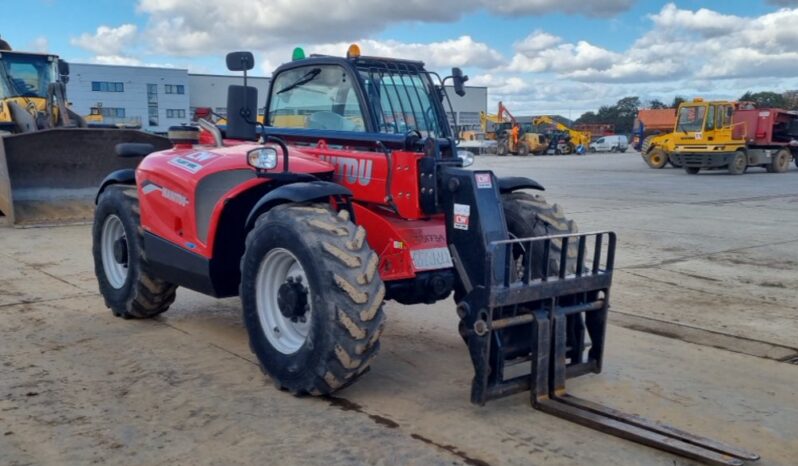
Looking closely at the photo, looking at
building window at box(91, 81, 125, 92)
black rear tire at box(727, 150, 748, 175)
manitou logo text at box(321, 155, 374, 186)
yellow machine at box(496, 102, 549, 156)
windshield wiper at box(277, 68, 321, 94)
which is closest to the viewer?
manitou logo text at box(321, 155, 374, 186)

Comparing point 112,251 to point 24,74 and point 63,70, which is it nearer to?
point 63,70

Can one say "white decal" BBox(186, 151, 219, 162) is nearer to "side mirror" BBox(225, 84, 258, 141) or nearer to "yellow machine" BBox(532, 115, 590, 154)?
"side mirror" BBox(225, 84, 258, 141)

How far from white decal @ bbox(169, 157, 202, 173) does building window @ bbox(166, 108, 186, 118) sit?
57314mm

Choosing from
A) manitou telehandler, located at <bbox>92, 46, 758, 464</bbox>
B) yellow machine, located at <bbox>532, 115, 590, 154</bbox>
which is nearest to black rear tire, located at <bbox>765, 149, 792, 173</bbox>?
yellow machine, located at <bbox>532, 115, 590, 154</bbox>

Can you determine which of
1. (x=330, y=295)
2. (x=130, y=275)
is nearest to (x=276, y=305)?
(x=330, y=295)

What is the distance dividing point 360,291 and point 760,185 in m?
21.6

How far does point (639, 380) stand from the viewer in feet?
16.7

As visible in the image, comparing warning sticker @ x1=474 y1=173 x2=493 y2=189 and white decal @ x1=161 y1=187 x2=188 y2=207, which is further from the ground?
warning sticker @ x1=474 y1=173 x2=493 y2=189

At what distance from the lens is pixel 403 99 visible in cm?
551

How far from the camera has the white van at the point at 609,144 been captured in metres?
56.4

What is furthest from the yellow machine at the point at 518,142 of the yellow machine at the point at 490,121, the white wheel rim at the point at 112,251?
the white wheel rim at the point at 112,251

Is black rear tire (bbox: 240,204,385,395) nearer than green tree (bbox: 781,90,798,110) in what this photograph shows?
Yes

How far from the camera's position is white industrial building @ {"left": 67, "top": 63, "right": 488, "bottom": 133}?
56.5 meters

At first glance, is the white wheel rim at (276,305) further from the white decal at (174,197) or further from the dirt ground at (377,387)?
the white decal at (174,197)
